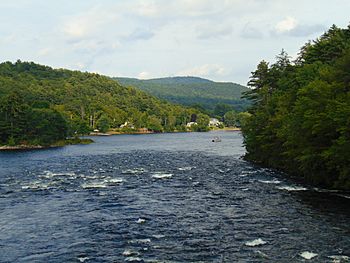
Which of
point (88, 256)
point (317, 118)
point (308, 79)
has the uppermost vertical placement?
point (308, 79)

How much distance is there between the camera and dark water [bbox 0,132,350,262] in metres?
23.7

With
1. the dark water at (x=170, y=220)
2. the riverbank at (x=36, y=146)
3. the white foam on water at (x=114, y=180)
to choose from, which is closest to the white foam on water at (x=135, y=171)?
the dark water at (x=170, y=220)

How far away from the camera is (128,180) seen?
52.0 m

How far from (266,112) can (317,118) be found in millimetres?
27826

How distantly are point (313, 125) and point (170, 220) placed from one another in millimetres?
19115

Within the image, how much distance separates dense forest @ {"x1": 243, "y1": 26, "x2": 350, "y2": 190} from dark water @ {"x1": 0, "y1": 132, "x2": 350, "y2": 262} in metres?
2.79

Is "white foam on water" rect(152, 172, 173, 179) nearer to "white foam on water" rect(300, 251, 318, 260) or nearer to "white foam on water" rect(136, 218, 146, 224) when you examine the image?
"white foam on water" rect(136, 218, 146, 224)

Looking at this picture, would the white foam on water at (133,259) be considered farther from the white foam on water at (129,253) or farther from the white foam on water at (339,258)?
the white foam on water at (339,258)

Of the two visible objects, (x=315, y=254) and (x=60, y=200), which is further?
(x=60, y=200)

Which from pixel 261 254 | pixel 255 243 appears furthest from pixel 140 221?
pixel 261 254

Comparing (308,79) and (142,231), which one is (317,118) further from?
(142,231)

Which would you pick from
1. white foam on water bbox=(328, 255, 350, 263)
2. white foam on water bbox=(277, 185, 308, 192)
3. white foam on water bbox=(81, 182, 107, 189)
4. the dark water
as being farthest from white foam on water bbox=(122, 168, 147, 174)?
white foam on water bbox=(328, 255, 350, 263)

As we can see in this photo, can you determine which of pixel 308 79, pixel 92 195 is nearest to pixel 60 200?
pixel 92 195

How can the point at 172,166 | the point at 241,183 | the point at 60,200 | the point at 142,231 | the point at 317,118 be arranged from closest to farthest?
the point at 142,231 < the point at 60,200 < the point at 317,118 < the point at 241,183 < the point at 172,166
